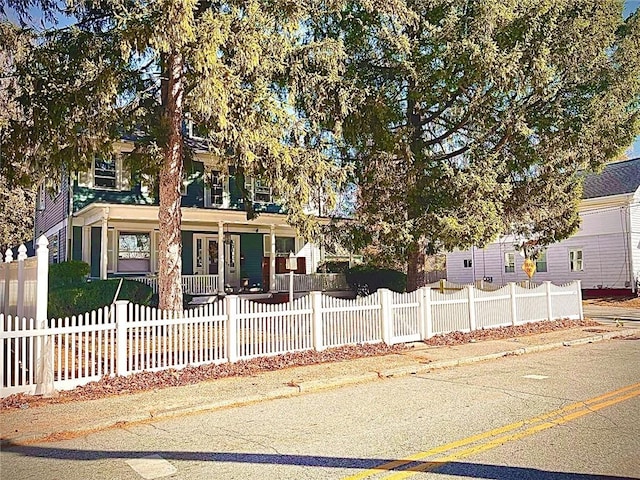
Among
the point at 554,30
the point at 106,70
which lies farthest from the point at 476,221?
the point at 106,70

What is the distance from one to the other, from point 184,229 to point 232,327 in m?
14.1

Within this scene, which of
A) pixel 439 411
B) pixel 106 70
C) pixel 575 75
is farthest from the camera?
pixel 575 75

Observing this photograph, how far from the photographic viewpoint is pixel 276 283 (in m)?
23.3

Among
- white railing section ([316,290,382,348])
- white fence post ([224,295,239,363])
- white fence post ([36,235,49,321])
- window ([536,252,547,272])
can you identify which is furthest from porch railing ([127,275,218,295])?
window ([536,252,547,272])

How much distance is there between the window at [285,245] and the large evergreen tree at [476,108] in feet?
31.0

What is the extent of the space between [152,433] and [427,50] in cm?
1272

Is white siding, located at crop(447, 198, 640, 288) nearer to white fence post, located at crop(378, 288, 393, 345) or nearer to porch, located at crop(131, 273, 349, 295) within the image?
porch, located at crop(131, 273, 349, 295)

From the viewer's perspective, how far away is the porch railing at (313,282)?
23516mm

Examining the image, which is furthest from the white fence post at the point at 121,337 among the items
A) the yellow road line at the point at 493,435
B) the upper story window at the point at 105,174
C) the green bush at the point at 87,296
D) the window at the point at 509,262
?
the window at the point at 509,262

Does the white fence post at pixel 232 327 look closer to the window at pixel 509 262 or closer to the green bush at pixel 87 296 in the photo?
the green bush at pixel 87 296

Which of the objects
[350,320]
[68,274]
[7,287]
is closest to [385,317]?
[350,320]

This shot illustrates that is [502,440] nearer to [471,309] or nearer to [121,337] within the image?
[121,337]

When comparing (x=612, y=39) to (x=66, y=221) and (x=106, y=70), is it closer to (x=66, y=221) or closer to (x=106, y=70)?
(x=106, y=70)

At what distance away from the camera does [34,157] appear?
38.8 feet
